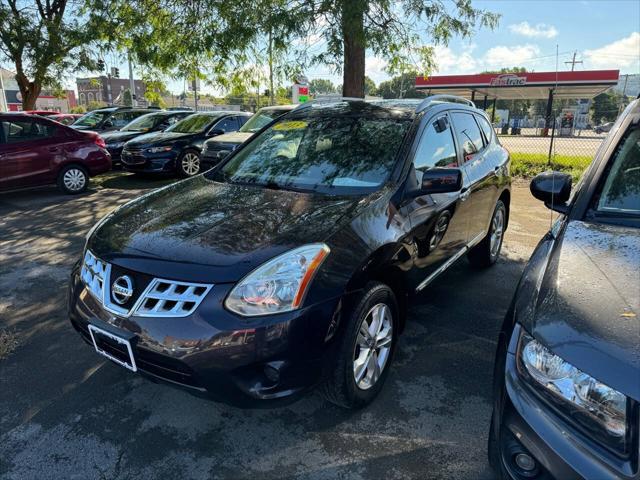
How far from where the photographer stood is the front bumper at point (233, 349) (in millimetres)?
2102

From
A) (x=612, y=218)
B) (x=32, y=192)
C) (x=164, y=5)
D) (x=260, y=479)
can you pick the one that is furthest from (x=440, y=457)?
(x=32, y=192)

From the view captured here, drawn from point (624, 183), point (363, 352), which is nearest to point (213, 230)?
point (363, 352)

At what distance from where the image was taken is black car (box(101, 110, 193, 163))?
470 inches

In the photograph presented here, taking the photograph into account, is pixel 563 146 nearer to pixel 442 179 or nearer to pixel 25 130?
pixel 442 179

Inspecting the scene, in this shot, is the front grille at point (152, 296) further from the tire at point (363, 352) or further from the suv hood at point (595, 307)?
the suv hood at point (595, 307)

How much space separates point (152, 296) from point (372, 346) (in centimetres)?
123

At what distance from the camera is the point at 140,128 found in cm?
1295

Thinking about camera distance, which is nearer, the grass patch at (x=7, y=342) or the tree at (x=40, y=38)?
the grass patch at (x=7, y=342)

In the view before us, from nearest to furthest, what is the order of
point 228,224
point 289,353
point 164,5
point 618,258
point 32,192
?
point 618,258 < point 289,353 < point 228,224 < point 164,5 < point 32,192

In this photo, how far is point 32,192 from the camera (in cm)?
935

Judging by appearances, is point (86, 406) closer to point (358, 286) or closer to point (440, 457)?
point (358, 286)

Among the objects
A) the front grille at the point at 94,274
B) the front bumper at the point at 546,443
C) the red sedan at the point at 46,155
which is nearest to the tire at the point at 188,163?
the red sedan at the point at 46,155

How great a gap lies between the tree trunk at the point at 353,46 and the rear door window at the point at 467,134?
2.34m

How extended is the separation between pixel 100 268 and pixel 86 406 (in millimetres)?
870
